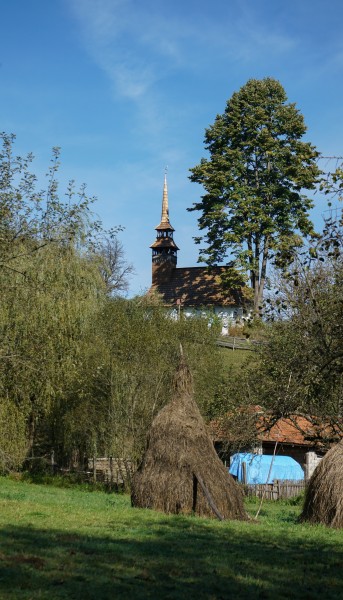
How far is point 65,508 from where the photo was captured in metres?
16.3

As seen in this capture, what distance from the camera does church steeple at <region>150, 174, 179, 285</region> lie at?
71.6 m

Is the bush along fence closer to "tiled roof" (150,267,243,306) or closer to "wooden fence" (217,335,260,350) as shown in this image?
"wooden fence" (217,335,260,350)

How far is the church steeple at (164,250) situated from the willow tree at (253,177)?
17.5 metres

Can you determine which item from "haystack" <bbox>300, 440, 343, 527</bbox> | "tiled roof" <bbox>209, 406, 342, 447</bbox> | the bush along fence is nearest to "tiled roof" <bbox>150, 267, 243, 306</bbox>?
"tiled roof" <bbox>209, 406, 342, 447</bbox>

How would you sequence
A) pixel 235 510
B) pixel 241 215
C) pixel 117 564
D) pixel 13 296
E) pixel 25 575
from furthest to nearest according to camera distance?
pixel 241 215, pixel 13 296, pixel 235 510, pixel 117 564, pixel 25 575

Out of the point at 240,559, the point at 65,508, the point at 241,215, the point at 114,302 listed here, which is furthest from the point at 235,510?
the point at 241,215

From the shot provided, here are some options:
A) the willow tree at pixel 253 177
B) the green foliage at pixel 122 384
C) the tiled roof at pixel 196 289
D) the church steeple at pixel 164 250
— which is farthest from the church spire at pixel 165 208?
the green foliage at pixel 122 384

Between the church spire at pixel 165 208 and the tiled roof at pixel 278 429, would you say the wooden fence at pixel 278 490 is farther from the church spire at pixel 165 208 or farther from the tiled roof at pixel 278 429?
the church spire at pixel 165 208

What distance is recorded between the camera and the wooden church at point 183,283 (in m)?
62.4

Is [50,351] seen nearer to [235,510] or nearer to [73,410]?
[73,410]

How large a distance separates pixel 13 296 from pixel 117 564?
16110 mm

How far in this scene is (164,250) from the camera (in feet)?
242

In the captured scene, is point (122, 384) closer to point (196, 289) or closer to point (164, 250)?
point (196, 289)

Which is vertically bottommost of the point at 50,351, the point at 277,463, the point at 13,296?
the point at 277,463
